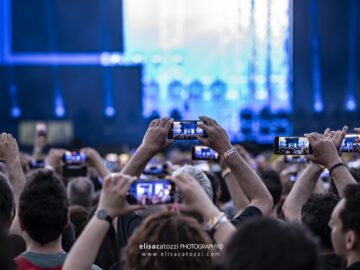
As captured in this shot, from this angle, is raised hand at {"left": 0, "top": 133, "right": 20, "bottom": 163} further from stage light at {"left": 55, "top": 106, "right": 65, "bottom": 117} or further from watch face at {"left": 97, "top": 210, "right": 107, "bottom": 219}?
stage light at {"left": 55, "top": 106, "right": 65, "bottom": 117}

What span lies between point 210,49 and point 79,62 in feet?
20.7

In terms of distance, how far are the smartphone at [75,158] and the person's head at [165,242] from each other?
3379mm

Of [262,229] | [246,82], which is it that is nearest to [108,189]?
[262,229]

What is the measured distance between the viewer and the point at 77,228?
4812mm

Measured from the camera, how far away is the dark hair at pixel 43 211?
2.93 meters

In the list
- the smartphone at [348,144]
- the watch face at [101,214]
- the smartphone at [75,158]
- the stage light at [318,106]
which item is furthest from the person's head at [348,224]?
the stage light at [318,106]

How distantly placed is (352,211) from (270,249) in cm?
77

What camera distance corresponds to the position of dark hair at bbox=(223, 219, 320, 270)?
75.8 inches

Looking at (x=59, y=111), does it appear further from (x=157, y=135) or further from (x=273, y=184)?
(x=157, y=135)

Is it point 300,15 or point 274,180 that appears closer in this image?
point 274,180

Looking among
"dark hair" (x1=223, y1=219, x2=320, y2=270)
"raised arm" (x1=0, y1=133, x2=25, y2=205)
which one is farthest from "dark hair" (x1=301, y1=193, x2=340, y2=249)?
"raised arm" (x1=0, y1=133, x2=25, y2=205)

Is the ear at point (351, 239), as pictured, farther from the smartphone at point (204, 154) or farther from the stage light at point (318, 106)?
the stage light at point (318, 106)

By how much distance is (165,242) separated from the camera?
2.42 metres

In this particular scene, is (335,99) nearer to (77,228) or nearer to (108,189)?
(77,228)
